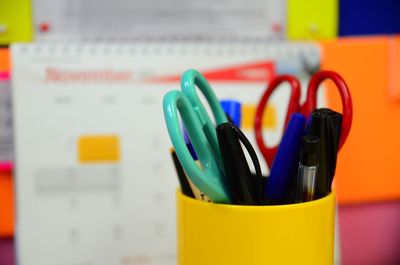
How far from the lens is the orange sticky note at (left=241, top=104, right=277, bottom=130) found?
487 millimetres

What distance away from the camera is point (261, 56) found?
1.64 ft

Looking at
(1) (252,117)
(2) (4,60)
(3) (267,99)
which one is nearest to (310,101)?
(3) (267,99)

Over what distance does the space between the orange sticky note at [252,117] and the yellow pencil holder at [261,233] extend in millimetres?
203

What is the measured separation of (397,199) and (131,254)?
314 mm

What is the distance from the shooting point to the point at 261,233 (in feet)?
0.90

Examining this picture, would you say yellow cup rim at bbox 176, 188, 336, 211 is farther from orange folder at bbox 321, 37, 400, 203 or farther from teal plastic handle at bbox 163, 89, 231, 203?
orange folder at bbox 321, 37, 400, 203

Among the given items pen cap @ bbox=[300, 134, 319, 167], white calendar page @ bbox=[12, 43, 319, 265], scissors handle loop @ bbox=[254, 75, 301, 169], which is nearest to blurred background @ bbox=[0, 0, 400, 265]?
white calendar page @ bbox=[12, 43, 319, 265]

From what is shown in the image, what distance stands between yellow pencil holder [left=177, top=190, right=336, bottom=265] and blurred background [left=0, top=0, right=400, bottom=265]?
182mm

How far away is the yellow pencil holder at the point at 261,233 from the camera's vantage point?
273 mm

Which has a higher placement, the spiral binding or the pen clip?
the spiral binding

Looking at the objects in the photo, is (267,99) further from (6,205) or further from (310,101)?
(6,205)

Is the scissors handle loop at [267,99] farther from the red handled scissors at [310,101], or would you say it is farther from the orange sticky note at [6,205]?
the orange sticky note at [6,205]

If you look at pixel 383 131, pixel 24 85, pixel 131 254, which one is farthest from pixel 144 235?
pixel 383 131

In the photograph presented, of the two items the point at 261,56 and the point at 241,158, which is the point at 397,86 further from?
the point at 241,158
